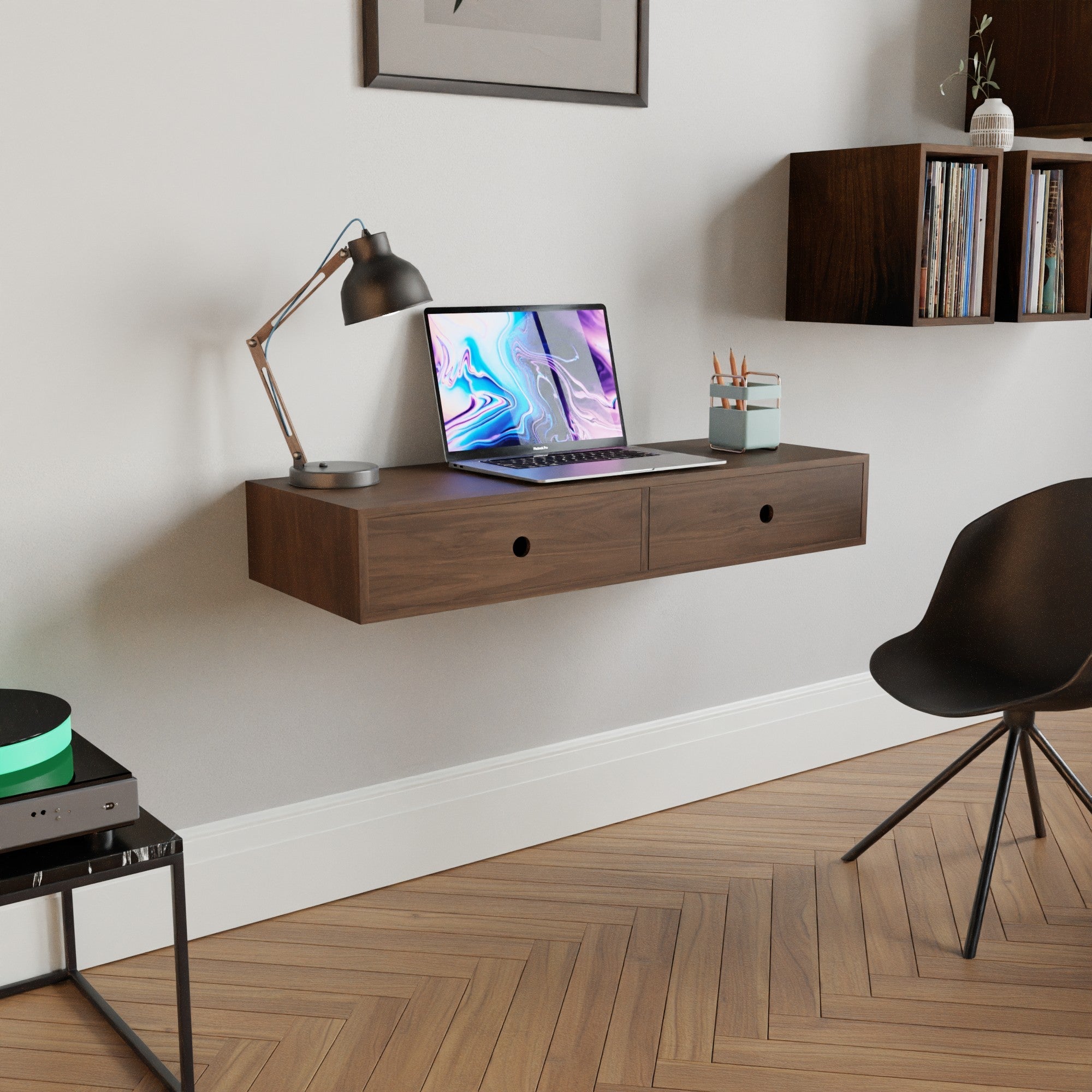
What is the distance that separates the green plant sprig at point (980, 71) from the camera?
3.02 meters

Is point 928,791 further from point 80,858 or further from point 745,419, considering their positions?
point 80,858

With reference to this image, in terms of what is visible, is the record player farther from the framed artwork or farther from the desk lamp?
the framed artwork

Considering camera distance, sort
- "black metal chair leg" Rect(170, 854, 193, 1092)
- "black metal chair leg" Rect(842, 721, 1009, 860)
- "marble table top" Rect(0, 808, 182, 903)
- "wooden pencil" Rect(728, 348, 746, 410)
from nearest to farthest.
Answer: "marble table top" Rect(0, 808, 182, 903)
"black metal chair leg" Rect(170, 854, 193, 1092)
"black metal chair leg" Rect(842, 721, 1009, 860)
"wooden pencil" Rect(728, 348, 746, 410)

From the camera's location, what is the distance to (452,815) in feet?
8.50

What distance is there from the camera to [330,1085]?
1.89m

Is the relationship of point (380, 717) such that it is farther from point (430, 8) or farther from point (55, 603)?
point (430, 8)

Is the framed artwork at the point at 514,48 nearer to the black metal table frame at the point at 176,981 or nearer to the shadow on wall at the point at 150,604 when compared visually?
the shadow on wall at the point at 150,604

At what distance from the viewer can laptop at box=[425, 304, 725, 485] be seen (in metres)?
2.37

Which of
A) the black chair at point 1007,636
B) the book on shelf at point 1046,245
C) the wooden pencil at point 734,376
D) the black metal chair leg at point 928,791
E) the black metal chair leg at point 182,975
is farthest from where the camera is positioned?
the book on shelf at point 1046,245

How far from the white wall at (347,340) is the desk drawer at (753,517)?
41cm

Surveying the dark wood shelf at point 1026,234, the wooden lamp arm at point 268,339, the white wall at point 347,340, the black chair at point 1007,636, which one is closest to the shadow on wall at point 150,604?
the white wall at point 347,340

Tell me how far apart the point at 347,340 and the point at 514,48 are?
25.6 inches

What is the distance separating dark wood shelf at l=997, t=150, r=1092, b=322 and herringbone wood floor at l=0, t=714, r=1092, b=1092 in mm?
1212

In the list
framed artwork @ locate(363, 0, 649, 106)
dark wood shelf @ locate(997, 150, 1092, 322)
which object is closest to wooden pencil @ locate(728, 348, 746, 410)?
framed artwork @ locate(363, 0, 649, 106)
